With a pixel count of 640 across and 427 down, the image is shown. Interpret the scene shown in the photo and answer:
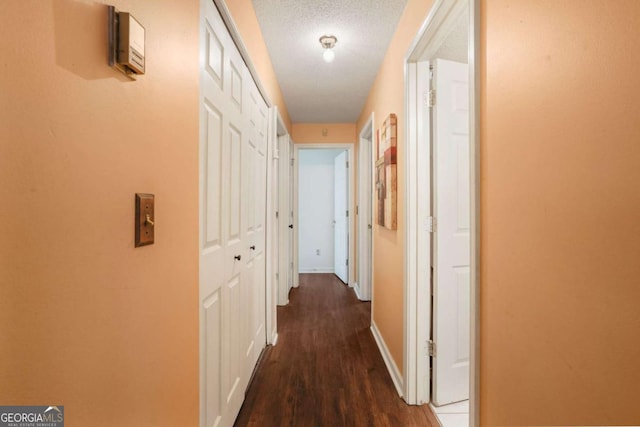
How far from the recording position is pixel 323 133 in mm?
4195

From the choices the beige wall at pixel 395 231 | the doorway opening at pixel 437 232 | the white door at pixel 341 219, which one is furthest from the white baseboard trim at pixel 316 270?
the doorway opening at pixel 437 232

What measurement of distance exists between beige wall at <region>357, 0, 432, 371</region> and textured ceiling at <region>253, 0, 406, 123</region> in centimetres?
14

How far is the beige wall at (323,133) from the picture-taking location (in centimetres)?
420

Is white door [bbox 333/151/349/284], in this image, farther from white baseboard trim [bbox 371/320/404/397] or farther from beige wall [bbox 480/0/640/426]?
beige wall [bbox 480/0/640/426]

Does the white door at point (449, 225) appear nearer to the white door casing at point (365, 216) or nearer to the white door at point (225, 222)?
the white door at point (225, 222)

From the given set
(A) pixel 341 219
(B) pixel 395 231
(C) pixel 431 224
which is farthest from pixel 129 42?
(A) pixel 341 219

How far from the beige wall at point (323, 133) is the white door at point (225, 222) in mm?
2175

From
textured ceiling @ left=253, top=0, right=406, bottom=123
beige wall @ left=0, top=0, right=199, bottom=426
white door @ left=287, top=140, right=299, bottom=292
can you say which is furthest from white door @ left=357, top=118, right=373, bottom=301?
beige wall @ left=0, top=0, right=199, bottom=426

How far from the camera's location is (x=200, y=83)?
42.1 inches

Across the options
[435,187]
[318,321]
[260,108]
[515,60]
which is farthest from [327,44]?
[318,321]

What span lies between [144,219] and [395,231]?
1.70 m

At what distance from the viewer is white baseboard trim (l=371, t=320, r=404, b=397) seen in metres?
1.88

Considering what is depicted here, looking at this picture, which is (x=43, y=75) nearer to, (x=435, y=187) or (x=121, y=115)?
(x=121, y=115)

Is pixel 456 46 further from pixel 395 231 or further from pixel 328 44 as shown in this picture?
pixel 395 231
